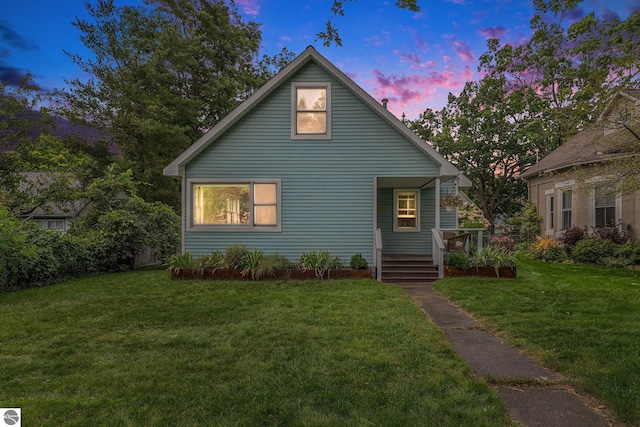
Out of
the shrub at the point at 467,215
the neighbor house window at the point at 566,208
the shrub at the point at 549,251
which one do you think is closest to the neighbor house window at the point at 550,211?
the neighbor house window at the point at 566,208

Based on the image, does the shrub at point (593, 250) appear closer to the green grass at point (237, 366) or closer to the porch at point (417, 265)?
the porch at point (417, 265)

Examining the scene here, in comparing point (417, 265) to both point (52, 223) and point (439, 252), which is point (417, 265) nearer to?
point (439, 252)

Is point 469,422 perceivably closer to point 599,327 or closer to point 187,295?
point 599,327

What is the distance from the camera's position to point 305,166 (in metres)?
9.92

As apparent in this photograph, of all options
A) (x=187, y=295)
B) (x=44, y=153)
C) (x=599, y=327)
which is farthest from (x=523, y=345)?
(x=44, y=153)

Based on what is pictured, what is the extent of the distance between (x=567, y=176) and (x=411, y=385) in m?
14.3

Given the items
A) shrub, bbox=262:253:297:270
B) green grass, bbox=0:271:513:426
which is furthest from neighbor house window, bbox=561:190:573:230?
shrub, bbox=262:253:297:270

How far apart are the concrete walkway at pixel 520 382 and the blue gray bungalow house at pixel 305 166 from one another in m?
5.28

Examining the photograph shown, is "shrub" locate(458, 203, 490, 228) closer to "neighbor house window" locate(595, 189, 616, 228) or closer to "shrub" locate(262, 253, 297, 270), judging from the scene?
"neighbor house window" locate(595, 189, 616, 228)

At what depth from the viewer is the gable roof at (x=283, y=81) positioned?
9.54 meters

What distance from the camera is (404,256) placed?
1102 cm

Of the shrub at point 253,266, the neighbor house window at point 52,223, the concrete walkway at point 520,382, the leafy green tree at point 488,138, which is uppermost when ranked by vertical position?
the leafy green tree at point 488,138

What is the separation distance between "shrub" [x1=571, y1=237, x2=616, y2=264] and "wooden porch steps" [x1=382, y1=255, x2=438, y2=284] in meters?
6.32

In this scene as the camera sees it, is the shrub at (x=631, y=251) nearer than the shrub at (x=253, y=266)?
No
